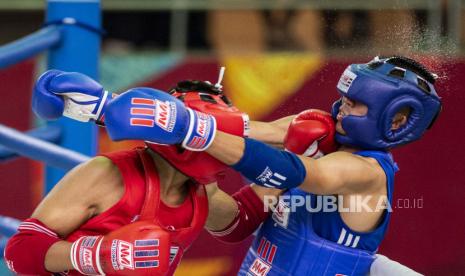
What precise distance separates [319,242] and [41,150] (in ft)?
3.66

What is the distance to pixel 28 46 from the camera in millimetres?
3244

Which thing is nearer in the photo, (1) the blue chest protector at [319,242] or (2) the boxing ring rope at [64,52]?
(1) the blue chest protector at [319,242]

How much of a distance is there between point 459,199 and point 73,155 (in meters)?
1.17

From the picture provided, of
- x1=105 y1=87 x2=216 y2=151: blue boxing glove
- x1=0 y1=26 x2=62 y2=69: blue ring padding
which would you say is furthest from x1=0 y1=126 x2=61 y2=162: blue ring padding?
x1=105 y1=87 x2=216 y2=151: blue boxing glove

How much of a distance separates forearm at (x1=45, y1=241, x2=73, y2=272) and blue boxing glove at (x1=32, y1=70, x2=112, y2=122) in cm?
28

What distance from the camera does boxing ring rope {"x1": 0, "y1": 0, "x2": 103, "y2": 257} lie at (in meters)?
3.25

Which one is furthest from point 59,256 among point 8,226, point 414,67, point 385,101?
point 8,226

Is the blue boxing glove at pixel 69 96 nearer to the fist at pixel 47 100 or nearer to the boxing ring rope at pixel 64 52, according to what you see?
the fist at pixel 47 100

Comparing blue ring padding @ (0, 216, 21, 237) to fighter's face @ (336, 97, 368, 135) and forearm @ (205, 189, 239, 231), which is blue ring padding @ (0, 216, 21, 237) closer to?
forearm @ (205, 189, 239, 231)

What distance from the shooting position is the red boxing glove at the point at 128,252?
2010 mm

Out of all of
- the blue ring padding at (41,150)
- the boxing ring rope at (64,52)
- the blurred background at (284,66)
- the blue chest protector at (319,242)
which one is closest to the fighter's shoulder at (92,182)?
the blue chest protector at (319,242)

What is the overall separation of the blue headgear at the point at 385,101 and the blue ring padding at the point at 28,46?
4.36ft

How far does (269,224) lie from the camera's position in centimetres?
246

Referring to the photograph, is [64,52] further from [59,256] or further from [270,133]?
[59,256]
